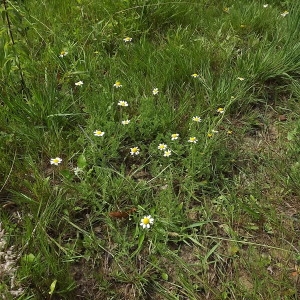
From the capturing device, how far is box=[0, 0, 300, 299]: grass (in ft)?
6.21

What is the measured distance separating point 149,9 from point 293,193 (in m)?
1.94

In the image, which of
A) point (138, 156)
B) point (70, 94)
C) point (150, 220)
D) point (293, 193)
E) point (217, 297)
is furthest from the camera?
point (70, 94)

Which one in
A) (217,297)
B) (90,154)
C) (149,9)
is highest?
(149,9)

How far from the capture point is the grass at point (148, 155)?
1.89 metres

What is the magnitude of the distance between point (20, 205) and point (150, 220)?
0.68 m

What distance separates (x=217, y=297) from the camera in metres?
1.81

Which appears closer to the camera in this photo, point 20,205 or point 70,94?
point 20,205

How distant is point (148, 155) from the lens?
2432mm

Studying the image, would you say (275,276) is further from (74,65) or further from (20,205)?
(74,65)

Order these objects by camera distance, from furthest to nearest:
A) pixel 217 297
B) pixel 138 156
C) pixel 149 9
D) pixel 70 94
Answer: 1. pixel 149 9
2. pixel 70 94
3. pixel 138 156
4. pixel 217 297

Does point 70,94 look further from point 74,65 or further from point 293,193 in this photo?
point 293,193

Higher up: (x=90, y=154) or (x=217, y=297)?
(x=90, y=154)

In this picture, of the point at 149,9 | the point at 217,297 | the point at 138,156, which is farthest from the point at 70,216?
the point at 149,9

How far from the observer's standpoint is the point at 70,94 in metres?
2.69
